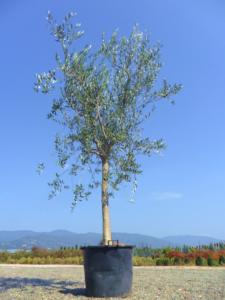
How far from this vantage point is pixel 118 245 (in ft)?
40.4

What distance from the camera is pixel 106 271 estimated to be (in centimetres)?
1216

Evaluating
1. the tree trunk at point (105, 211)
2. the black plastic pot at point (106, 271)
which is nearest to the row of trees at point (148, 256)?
the tree trunk at point (105, 211)

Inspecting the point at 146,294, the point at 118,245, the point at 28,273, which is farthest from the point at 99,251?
the point at 28,273

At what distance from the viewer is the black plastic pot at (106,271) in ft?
39.8

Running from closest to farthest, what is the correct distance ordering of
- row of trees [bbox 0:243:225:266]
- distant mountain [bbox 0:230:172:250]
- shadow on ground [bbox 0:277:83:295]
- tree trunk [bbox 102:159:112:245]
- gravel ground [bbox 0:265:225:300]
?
gravel ground [bbox 0:265:225:300] < tree trunk [bbox 102:159:112:245] < shadow on ground [bbox 0:277:83:295] < row of trees [bbox 0:243:225:266] < distant mountain [bbox 0:230:172:250]

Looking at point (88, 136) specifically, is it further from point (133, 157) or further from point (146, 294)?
point (146, 294)

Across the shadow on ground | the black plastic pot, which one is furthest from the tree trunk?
the shadow on ground

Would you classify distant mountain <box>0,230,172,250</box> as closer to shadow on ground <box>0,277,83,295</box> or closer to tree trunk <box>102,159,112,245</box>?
tree trunk <box>102,159,112,245</box>

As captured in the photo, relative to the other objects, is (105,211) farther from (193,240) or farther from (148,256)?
(193,240)

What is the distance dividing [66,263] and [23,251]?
435 cm

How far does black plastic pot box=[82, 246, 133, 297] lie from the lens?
39.8 feet

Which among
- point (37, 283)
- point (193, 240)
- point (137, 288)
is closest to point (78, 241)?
point (37, 283)

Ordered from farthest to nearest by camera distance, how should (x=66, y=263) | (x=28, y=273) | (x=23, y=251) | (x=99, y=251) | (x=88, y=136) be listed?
(x=23, y=251)
(x=66, y=263)
(x=28, y=273)
(x=88, y=136)
(x=99, y=251)

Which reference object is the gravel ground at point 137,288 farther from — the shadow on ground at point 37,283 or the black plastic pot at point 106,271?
the black plastic pot at point 106,271
